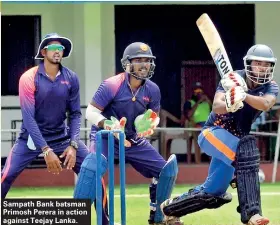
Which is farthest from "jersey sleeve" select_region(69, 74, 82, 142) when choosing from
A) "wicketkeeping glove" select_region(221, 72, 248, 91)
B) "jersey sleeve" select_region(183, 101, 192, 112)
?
"jersey sleeve" select_region(183, 101, 192, 112)

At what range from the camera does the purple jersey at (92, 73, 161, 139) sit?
10414 millimetres

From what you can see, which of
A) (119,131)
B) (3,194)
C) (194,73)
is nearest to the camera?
(119,131)

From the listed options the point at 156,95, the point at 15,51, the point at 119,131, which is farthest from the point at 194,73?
the point at 119,131

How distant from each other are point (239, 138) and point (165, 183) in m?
1.35

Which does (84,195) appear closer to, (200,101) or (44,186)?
(44,186)

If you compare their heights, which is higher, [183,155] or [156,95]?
Result: [156,95]

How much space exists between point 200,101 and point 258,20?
6.97 feet

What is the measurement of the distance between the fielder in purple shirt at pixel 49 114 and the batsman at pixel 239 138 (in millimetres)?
1213

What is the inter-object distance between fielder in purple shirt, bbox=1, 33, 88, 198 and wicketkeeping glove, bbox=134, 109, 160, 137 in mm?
584

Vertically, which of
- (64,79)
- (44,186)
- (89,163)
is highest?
(64,79)

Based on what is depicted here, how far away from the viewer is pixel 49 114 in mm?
10508

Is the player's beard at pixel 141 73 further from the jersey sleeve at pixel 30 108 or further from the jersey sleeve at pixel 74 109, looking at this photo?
the jersey sleeve at pixel 30 108

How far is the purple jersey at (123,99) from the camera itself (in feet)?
34.2

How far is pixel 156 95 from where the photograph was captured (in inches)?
420
